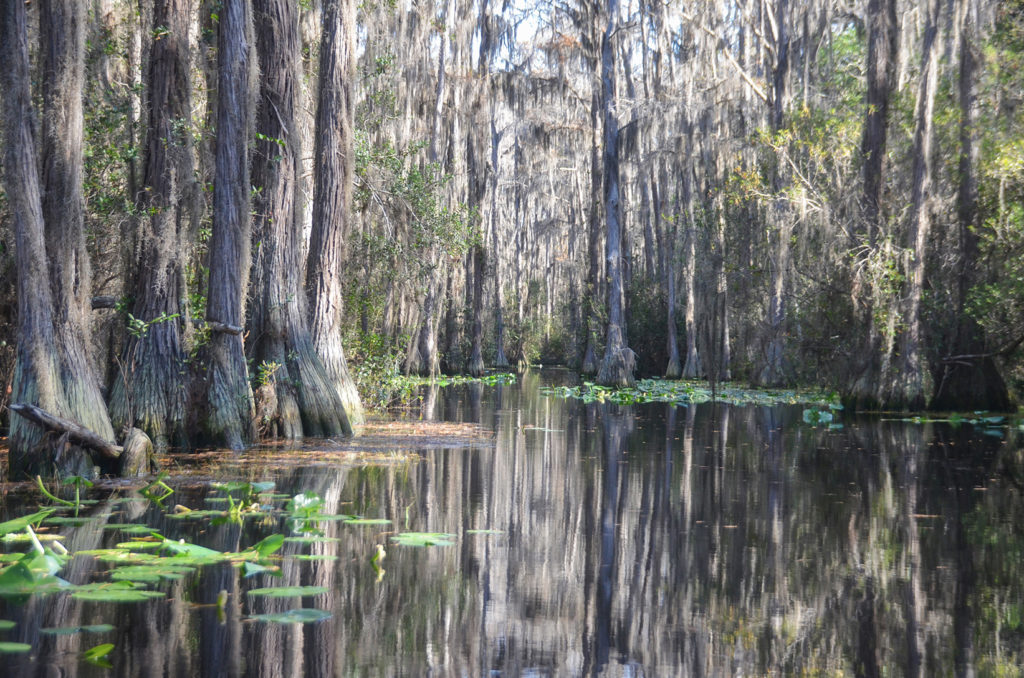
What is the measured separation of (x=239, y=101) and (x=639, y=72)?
28753mm

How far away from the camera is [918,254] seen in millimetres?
16156

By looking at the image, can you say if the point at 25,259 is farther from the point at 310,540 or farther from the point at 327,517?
the point at 310,540

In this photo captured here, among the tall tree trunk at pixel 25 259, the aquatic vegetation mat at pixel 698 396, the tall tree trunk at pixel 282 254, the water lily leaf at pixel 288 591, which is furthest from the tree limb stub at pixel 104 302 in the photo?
the aquatic vegetation mat at pixel 698 396

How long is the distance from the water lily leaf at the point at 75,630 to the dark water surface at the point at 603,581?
0.14 feet

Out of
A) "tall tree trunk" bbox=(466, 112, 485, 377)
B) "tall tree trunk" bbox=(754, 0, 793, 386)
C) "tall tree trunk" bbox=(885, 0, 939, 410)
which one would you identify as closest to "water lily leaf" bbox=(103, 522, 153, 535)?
"tall tree trunk" bbox=(885, 0, 939, 410)

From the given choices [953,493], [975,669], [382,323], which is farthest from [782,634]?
[382,323]

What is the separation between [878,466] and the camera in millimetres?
→ 9312

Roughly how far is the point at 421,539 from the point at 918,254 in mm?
13227

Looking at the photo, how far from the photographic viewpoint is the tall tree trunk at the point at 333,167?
13.0 metres

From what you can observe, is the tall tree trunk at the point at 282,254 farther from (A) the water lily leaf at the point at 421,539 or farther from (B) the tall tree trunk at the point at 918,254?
(B) the tall tree trunk at the point at 918,254

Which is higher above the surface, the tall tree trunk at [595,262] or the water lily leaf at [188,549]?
the tall tree trunk at [595,262]

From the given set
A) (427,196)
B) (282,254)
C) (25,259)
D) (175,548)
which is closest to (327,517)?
(175,548)

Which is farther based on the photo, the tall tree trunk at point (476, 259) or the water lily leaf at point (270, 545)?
the tall tree trunk at point (476, 259)

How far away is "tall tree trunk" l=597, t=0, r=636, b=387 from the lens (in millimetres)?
25953
